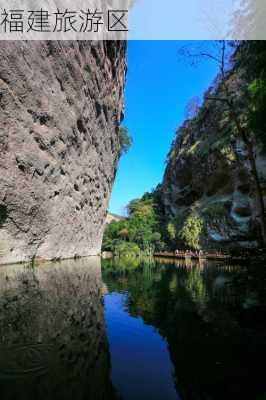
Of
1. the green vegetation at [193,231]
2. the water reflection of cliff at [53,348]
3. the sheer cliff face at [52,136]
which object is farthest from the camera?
the green vegetation at [193,231]

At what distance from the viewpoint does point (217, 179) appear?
98.0ft

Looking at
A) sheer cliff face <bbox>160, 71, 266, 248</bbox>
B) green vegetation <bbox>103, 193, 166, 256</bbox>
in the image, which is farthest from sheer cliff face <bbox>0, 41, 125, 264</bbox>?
green vegetation <bbox>103, 193, 166, 256</bbox>

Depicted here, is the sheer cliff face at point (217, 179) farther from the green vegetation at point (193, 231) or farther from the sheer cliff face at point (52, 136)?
the sheer cliff face at point (52, 136)

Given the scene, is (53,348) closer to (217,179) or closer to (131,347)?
(131,347)

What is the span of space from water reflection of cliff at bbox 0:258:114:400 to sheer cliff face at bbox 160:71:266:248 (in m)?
13.6

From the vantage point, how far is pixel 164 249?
126 feet

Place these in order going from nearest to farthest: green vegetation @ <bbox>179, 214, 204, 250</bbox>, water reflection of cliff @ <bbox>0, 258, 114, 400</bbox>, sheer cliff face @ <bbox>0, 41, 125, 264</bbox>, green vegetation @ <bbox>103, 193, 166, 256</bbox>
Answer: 1. water reflection of cliff @ <bbox>0, 258, 114, 400</bbox>
2. sheer cliff face @ <bbox>0, 41, 125, 264</bbox>
3. green vegetation @ <bbox>179, 214, 204, 250</bbox>
4. green vegetation @ <bbox>103, 193, 166, 256</bbox>

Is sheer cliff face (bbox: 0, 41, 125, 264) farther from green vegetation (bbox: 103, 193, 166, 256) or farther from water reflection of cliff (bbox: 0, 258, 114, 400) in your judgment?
green vegetation (bbox: 103, 193, 166, 256)

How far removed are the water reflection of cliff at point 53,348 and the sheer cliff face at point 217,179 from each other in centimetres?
1356

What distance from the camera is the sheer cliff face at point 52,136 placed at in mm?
12688

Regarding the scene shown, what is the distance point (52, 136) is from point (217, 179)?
2050 cm

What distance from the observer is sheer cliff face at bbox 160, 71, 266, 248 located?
24109 mm

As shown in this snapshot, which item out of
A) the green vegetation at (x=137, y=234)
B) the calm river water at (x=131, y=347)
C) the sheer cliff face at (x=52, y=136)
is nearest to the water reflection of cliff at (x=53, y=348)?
the calm river water at (x=131, y=347)

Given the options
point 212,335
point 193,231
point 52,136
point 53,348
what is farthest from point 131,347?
point 193,231
